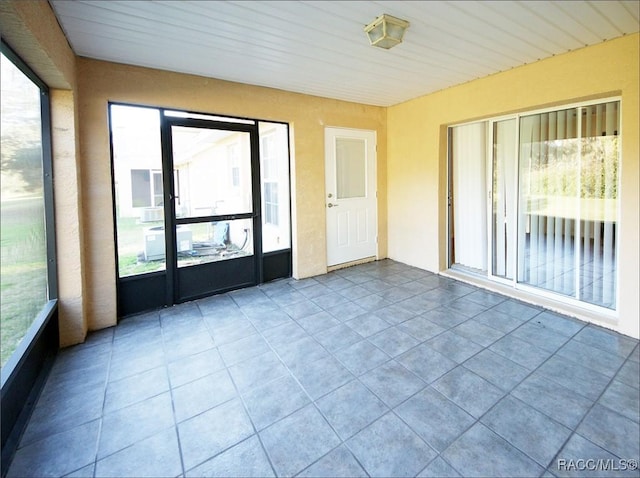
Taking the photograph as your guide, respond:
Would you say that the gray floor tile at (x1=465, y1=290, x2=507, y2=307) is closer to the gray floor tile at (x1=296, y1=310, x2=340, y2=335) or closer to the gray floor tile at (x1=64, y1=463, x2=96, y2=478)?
the gray floor tile at (x1=296, y1=310, x2=340, y2=335)

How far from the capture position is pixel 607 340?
8.90 ft

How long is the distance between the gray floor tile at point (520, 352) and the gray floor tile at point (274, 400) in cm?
161

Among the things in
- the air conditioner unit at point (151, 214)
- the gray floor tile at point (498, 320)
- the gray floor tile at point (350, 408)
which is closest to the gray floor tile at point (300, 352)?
the gray floor tile at point (350, 408)

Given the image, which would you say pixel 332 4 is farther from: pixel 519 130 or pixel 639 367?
pixel 639 367

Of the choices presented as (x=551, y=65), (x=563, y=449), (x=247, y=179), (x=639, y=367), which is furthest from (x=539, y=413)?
(x=247, y=179)

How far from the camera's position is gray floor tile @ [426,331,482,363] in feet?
8.29

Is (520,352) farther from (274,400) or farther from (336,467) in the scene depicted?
(274,400)

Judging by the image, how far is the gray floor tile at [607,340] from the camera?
2566 mm

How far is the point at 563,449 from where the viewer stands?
164 cm

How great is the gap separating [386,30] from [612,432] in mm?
2871

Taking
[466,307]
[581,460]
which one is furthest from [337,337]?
[581,460]

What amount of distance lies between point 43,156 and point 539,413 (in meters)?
3.92

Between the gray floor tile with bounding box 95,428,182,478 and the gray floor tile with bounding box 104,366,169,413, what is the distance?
0.43 meters

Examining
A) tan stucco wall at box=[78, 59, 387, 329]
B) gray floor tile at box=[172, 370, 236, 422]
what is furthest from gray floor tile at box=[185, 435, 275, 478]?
tan stucco wall at box=[78, 59, 387, 329]
